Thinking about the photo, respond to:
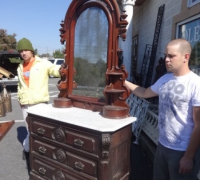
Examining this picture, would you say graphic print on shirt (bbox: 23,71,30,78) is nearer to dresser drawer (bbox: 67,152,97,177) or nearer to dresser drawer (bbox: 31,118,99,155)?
dresser drawer (bbox: 31,118,99,155)

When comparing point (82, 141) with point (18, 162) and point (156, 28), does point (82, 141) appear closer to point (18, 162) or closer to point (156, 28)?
point (18, 162)

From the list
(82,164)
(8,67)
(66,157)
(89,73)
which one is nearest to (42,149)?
(66,157)

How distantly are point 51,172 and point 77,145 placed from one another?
22.5 inches

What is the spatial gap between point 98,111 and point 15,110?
498 cm

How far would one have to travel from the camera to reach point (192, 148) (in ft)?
4.98

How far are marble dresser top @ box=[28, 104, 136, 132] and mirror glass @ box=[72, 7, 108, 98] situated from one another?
255 millimetres

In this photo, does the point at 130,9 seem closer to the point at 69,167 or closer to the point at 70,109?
the point at 70,109

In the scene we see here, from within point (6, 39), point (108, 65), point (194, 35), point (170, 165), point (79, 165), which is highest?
point (6, 39)

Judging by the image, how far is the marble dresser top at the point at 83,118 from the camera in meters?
1.79

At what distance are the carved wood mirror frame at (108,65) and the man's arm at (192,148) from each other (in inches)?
26.8

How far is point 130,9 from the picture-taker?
5297 mm

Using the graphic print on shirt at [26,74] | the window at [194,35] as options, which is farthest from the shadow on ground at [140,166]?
the graphic print on shirt at [26,74]

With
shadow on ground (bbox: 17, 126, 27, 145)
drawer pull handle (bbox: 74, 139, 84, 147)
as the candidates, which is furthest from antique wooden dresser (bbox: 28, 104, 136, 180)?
shadow on ground (bbox: 17, 126, 27, 145)

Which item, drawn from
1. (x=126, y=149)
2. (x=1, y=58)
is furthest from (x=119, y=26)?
(x=1, y=58)
